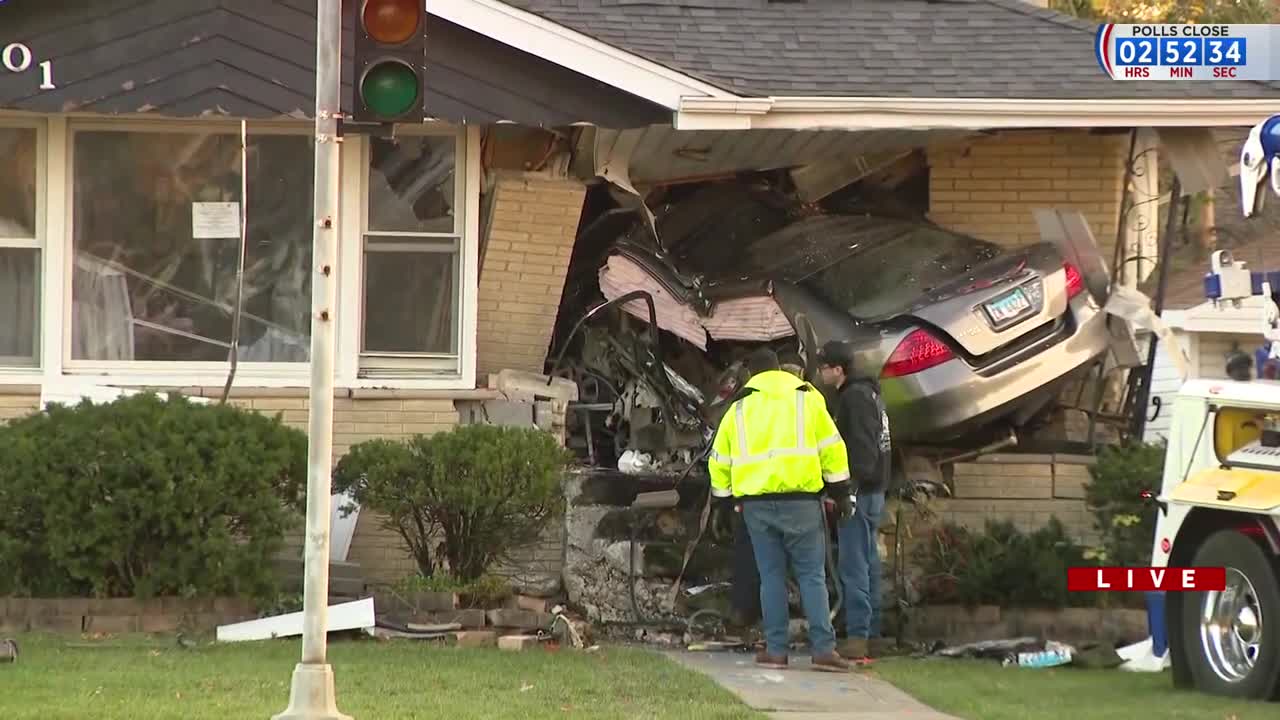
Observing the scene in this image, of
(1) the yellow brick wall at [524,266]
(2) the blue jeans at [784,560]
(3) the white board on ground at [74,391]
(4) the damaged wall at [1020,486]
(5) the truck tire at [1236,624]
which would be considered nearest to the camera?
(5) the truck tire at [1236,624]

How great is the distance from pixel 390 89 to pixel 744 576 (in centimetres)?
484

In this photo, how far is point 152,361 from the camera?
12.8 meters

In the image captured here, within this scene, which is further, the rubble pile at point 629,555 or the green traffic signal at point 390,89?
the rubble pile at point 629,555

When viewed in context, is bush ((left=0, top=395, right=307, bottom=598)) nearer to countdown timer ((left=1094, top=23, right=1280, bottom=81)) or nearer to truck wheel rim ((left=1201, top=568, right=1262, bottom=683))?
truck wheel rim ((left=1201, top=568, right=1262, bottom=683))

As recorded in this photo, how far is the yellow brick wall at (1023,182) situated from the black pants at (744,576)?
3.41 m

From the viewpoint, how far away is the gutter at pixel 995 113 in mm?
12477

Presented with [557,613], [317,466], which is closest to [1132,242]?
[557,613]

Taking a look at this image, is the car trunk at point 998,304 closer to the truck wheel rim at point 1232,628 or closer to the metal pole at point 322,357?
the truck wheel rim at point 1232,628

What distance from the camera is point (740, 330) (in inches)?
506

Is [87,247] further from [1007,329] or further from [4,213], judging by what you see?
[1007,329]

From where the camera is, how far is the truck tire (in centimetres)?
907

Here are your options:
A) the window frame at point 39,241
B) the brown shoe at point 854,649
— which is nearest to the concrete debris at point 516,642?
the brown shoe at point 854,649

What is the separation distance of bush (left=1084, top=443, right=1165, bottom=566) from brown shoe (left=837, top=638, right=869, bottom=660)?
181 centimetres

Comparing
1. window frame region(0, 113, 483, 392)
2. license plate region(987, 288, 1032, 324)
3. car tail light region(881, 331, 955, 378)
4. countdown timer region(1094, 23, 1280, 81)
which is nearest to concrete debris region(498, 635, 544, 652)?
window frame region(0, 113, 483, 392)
